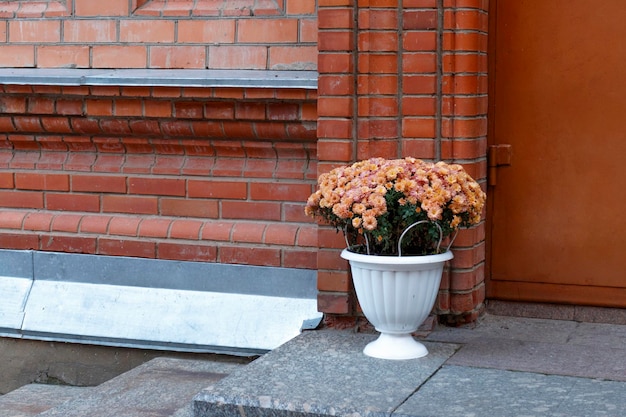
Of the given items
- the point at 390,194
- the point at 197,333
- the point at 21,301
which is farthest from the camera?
the point at 21,301

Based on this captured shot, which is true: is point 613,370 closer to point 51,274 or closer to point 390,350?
point 390,350

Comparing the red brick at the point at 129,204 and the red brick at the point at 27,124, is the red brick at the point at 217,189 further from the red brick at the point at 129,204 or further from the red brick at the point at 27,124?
the red brick at the point at 27,124

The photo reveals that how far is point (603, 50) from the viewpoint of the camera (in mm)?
4430

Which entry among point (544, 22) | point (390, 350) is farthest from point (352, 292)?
point (544, 22)

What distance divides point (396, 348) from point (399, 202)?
0.60 meters

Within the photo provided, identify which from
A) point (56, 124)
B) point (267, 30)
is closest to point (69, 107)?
point (56, 124)

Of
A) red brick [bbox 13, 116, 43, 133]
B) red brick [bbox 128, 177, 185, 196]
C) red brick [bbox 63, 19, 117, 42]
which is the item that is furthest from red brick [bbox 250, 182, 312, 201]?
red brick [bbox 13, 116, 43, 133]

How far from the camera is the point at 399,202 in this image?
383cm

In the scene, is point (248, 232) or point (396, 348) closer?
point (396, 348)

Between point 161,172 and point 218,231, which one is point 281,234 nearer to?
point 218,231

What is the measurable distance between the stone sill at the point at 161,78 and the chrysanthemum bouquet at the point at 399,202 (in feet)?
2.26

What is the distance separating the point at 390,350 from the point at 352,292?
0.53 metres

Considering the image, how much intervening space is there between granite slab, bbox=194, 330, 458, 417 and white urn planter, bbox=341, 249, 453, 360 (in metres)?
0.08

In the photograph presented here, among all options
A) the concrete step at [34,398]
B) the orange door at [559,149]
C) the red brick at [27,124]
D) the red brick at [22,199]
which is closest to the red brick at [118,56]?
the red brick at [27,124]
